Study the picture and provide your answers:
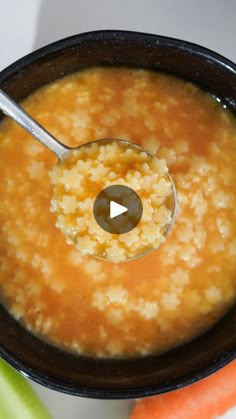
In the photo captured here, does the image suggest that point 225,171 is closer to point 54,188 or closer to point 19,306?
point 54,188

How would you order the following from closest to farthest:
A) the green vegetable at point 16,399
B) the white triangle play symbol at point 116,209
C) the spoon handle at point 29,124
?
the spoon handle at point 29,124, the white triangle play symbol at point 116,209, the green vegetable at point 16,399

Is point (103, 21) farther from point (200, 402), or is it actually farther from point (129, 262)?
point (200, 402)

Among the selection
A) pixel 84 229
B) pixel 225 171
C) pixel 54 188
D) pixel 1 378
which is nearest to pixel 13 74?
pixel 54 188

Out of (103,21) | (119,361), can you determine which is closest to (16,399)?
(119,361)

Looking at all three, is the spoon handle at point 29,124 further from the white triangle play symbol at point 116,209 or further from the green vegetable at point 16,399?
the green vegetable at point 16,399

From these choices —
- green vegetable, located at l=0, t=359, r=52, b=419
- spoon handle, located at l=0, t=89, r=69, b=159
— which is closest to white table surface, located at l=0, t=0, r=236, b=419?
green vegetable, located at l=0, t=359, r=52, b=419
